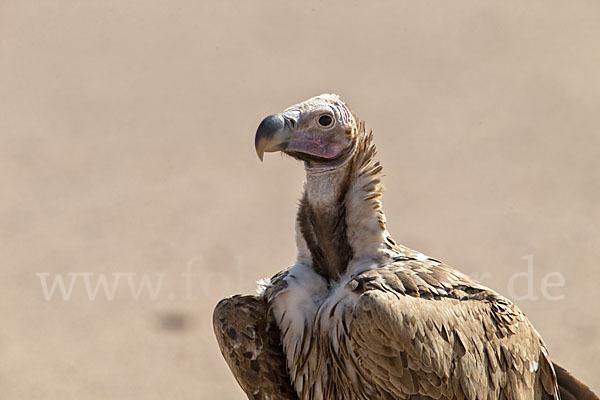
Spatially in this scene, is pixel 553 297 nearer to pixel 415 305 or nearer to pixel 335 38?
pixel 415 305

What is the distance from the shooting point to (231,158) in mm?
12500

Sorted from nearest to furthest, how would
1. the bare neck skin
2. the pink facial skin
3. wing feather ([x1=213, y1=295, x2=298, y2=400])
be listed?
1. the pink facial skin
2. the bare neck skin
3. wing feather ([x1=213, y1=295, x2=298, y2=400])

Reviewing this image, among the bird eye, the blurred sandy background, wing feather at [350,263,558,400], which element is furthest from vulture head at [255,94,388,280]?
the blurred sandy background

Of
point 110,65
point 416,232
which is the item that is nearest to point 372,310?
point 416,232

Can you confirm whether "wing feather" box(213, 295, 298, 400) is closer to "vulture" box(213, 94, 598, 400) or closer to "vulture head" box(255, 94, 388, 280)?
"vulture" box(213, 94, 598, 400)

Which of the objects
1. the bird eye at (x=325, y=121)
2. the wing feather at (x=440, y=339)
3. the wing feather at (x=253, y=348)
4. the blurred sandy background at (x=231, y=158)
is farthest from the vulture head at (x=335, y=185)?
the blurred sandy background at (x=231, y=158)

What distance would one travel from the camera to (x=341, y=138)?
4.80m

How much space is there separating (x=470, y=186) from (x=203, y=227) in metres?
3.39

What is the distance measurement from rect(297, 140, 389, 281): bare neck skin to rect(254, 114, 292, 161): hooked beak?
0.28 m

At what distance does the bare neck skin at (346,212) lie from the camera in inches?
192

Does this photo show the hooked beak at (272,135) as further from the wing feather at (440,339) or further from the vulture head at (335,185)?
the wing feather at (440,339)

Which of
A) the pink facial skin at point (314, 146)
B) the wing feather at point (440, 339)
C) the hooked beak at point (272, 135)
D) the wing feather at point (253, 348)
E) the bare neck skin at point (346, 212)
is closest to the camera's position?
the wing feather at point (440, 339)

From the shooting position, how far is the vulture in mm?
4578

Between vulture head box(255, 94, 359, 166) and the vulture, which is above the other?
vulture head box(255, 94, 359, 166)
